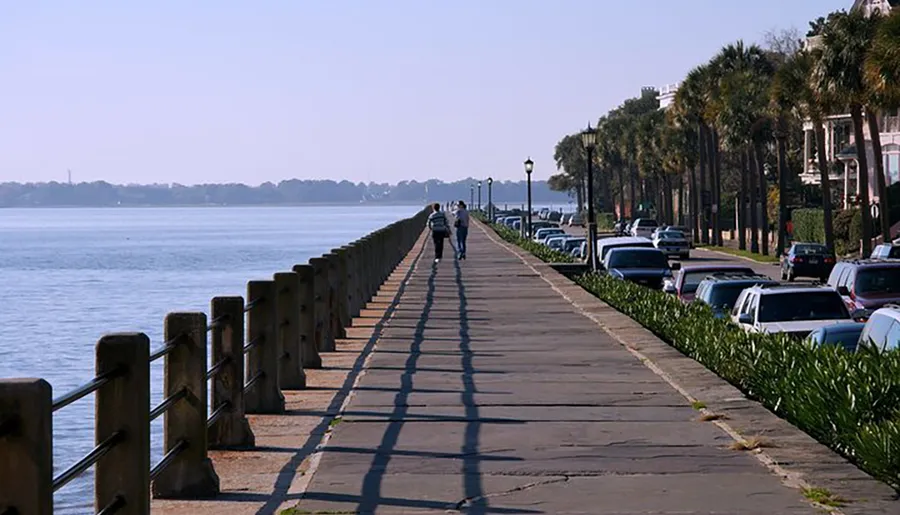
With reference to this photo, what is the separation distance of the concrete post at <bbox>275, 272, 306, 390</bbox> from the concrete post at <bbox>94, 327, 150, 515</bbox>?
705cm

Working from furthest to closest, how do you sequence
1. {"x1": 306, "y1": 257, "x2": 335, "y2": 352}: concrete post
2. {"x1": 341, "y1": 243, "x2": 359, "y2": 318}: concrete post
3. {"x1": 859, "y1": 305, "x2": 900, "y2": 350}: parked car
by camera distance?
{"x1": 341, "y1": 243, "x2": 359, "y2": 318}: concrete post < {"x1": 306, "y1": 257, "x2": 335, "y2": 352}: concrete post < {"x1": 859, "y1": 305, "x2": 900, "y2": 350}: parked car

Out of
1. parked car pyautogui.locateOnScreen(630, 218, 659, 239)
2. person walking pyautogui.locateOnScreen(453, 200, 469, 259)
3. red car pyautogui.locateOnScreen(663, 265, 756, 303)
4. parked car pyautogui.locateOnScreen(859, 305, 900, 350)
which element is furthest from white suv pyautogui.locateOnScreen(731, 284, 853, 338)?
parked car pyautogui.locateOnScreen(630, 218, 659, 239)

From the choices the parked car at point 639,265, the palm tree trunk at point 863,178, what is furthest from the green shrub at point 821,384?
the palm tree trunk at point 863,178

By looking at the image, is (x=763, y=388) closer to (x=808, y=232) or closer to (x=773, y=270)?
(x=773, y=270)

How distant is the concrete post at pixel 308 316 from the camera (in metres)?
17.1

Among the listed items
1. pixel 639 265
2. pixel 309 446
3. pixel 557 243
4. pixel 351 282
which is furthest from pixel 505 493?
pixel 557 243

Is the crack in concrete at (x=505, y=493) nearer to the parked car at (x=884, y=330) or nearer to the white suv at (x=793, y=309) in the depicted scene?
the parked car at (x=884, y=330)

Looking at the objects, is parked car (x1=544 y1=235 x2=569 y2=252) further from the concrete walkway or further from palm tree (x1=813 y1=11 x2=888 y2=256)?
the concrete walkway

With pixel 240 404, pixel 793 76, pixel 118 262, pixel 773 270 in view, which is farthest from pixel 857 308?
pixel 118 262

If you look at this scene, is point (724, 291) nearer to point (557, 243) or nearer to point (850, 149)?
point (557, 243)

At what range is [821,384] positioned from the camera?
12953 millimetres

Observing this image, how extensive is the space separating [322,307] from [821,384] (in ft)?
24.4

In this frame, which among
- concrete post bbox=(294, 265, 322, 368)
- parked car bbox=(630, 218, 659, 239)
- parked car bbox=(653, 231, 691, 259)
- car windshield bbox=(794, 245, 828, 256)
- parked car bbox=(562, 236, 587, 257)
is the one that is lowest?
parked car bbox=(630, 218, 659, 239)

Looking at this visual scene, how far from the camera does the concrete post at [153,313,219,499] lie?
32.7 feet
